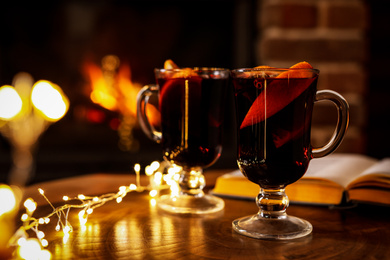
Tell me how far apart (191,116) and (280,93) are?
0.20 m

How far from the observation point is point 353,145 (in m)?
1.88

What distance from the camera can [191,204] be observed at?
2.64ft

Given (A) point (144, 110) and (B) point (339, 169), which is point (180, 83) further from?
(B) point (339, 169)

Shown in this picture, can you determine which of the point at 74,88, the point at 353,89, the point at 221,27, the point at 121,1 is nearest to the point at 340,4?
the point at 353,89

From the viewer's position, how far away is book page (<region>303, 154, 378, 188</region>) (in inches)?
32.1

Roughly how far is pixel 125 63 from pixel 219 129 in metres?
1.41

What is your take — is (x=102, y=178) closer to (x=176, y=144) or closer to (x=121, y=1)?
(x=176, y=144)

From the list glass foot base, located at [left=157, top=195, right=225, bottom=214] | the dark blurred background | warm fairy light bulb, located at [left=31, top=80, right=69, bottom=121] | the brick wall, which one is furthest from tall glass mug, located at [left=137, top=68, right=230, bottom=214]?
warm fairy light bulb, located at [left=31, top=80, right=69, bottom=121]

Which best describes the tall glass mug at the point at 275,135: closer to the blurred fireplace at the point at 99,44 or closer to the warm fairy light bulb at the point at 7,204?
the warm fairy light bulb at the point at 7,204

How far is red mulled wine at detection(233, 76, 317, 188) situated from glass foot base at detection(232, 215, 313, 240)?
51mm

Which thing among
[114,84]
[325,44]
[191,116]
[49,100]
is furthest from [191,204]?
[49,100]


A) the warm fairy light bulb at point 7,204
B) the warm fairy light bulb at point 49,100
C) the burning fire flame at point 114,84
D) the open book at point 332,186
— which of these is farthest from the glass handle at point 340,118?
the warm fairy light bulb at point 49,100

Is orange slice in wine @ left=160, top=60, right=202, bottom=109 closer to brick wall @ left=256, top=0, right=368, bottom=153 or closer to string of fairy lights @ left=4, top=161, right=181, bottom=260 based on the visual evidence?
string of fairy lights @ left=4, top=161, right=181, bottom=260

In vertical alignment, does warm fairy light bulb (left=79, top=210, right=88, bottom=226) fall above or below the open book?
below
